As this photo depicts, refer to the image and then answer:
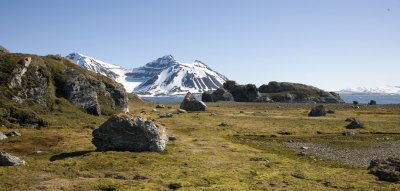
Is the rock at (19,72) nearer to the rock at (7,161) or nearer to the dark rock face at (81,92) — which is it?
the dark rock face at (81,92)

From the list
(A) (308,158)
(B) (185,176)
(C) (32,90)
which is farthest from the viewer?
(C) (32,90)

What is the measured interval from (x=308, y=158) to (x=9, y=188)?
1325 inches

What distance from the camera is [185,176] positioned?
36000mm

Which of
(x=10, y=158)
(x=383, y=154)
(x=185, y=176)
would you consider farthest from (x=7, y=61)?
(x=383, y=154)

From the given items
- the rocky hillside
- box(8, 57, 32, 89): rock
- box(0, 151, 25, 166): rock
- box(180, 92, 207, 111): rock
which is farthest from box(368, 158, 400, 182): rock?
box(180, 92, 207, 111): rock

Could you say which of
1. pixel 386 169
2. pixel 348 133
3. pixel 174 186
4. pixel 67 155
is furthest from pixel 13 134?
pixel 348 133

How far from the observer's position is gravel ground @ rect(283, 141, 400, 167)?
48.6 m

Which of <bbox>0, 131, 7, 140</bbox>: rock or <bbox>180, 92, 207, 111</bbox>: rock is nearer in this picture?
<bbox>0, 131, 7, 140</bbox>: rock

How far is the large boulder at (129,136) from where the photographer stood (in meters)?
47.8

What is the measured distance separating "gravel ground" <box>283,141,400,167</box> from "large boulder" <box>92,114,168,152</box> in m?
20.6

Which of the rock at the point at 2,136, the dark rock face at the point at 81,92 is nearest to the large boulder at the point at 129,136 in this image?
the rock at the point at 2,136

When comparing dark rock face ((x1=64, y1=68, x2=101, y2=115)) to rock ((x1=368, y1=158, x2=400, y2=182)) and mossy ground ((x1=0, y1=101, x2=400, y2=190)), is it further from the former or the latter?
rock ((x1=368, y1=158, x2=400, y2=182))

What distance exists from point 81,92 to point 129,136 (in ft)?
130

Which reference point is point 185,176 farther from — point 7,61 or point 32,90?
point 7,61
